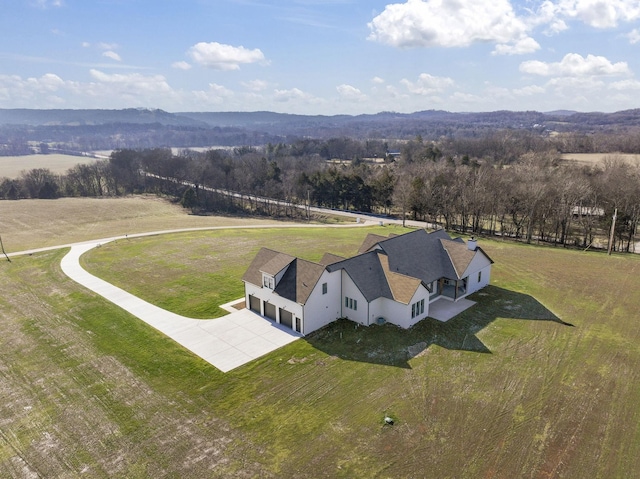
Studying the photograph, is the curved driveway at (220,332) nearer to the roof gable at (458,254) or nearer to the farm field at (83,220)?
the roof gable at (458,254)

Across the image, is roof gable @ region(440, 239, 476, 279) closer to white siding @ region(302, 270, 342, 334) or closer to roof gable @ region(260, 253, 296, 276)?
Answer: white siding @ region(302, 270, 342, 334)

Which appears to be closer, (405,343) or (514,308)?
(405,343)

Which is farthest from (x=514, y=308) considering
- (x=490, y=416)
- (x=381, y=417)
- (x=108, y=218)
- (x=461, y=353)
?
(x=108, y=218)

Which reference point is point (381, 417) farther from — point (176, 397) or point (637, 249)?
point (637, 249)

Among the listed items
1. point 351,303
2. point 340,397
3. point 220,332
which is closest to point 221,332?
point 220,332

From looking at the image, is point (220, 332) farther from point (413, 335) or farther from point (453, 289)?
Result: point (453, 289)

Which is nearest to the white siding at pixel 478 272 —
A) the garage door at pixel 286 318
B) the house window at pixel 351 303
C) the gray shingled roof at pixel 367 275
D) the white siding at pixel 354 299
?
the gray shingled roof at pixel 367 275
